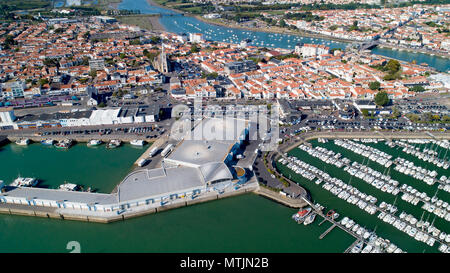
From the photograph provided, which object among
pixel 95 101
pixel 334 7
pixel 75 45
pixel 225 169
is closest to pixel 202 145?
pixel 225 169

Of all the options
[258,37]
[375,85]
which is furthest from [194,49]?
[375,85]

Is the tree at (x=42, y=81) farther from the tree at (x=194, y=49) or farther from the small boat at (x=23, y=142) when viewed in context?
the tree at (x=194, y=49)

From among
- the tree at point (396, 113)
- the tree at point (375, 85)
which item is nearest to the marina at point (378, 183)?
the tree at point (396, 113)

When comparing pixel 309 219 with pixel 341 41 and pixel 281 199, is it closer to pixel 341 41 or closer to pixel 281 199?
pixel 281 199

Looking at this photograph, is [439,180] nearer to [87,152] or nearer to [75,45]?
[87,152]

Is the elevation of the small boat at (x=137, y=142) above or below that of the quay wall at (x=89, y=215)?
above

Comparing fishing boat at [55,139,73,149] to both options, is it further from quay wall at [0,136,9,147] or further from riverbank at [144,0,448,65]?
riverbank at [144,0,448,65]

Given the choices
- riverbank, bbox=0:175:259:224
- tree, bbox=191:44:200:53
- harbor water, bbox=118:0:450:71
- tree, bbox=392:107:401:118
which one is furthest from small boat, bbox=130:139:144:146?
harbor water, bbox=118:0:450:71
